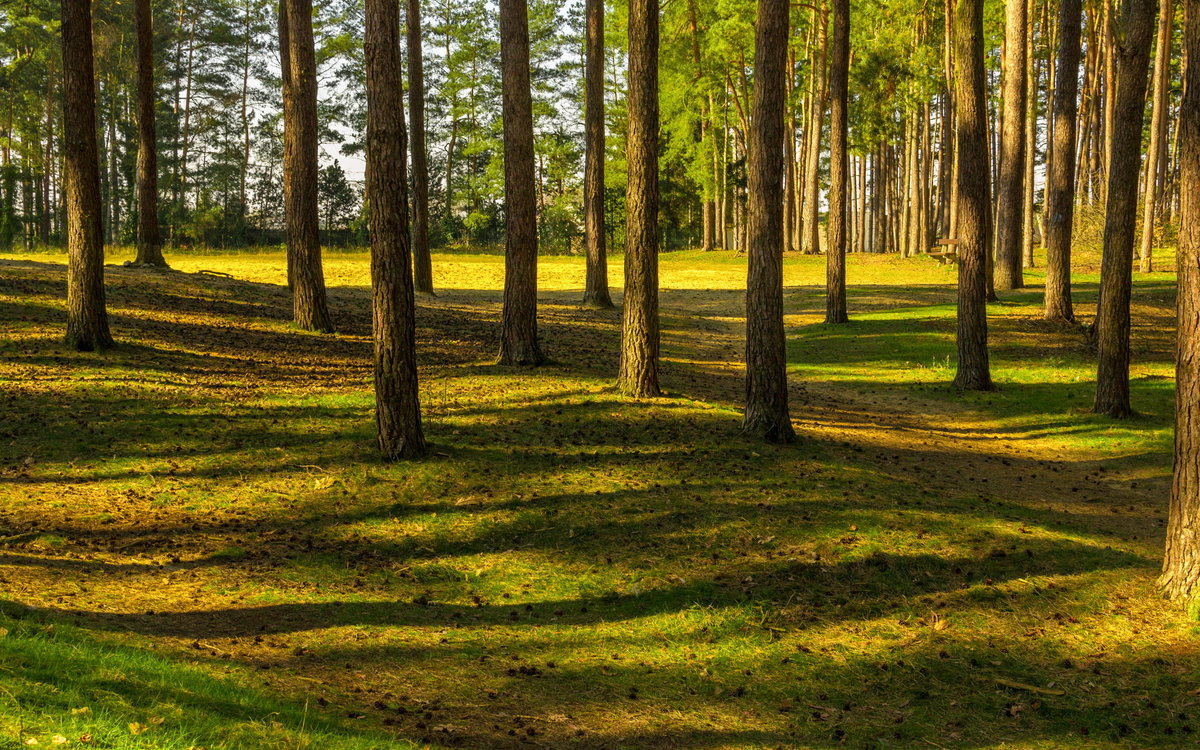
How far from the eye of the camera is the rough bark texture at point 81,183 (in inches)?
505

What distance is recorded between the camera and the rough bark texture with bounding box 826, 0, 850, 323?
2180 cm

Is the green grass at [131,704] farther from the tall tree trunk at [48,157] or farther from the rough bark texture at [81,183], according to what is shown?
the tall tree trunk at [48,157]

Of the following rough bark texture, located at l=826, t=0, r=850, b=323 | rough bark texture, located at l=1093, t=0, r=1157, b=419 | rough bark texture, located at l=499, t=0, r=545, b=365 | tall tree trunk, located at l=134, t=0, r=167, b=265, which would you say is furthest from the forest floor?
rough bark texture, located at l=826, t=0, r=850, b=323

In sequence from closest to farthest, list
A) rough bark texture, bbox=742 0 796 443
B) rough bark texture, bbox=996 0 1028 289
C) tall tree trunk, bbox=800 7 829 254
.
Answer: rough bark texture, bbox=742 0 796 443 → rough bark texture, bbox=996 0 1028 289 → tall tree trunk, bbox=800 7 829 254

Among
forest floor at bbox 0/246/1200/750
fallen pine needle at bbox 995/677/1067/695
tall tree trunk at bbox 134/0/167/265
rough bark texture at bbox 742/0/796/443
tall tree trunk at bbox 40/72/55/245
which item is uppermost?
tall tree trunk at bbox 40/72/55/245

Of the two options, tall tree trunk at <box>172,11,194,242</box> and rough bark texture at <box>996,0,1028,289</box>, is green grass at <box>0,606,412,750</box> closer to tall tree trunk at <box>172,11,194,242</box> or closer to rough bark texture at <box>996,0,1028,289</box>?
rough bark texture at <box>996,0,1028,289</box>

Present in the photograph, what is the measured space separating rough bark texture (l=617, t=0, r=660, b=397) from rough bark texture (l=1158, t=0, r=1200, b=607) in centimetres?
619

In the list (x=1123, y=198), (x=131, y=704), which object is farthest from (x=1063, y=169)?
(x=131, y=704)

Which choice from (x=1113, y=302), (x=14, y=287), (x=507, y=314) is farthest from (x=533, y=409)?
(x=14, y=287)

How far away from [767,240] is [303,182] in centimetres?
908

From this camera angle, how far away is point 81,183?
511 inches

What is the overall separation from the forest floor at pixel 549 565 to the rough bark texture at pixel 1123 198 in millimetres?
939

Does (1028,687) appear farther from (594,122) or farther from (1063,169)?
(594,122)

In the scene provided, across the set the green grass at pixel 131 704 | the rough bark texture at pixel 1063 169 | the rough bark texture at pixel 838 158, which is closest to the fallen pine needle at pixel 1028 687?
the green grass at pixel 131 704
